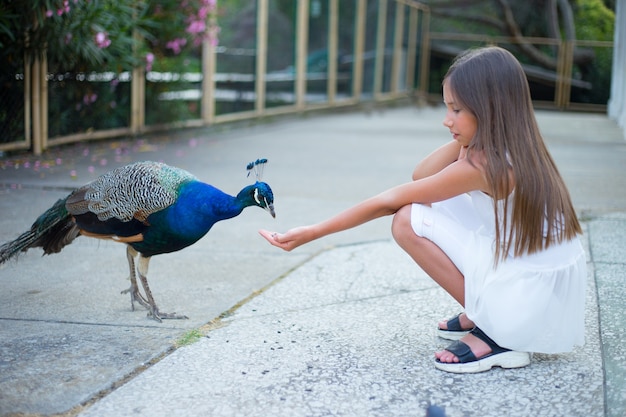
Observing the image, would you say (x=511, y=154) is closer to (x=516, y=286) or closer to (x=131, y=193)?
(x=516, y=286)

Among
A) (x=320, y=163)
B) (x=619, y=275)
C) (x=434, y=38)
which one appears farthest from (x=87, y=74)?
(x=434, y=38)

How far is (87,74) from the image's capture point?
8.93m

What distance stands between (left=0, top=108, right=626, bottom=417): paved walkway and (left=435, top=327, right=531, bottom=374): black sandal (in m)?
0.04

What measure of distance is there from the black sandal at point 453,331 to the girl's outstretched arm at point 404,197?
592 mm

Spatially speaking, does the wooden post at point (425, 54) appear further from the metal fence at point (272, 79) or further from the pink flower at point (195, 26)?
the pink flower at point (195, 26)

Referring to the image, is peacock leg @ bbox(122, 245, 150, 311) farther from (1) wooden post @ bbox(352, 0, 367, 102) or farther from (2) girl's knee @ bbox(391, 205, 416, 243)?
(1) wooden post @ bbox(352, 0, 367, 102)

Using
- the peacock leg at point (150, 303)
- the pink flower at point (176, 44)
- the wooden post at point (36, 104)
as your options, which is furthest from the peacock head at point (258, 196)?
the pink flower at point (176, 44)

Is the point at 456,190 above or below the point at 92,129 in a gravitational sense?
above

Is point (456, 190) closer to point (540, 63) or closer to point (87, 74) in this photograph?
point (87, 74)

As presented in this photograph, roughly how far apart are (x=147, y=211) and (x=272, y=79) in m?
10.5

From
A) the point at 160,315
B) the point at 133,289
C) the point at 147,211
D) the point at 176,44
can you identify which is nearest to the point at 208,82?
the point at 176,44

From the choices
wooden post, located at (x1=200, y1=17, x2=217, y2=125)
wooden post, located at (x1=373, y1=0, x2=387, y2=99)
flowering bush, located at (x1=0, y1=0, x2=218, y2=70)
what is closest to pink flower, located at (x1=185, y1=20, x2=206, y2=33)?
flowering bush, located at (x1=0, y1=0, x2=218, y2=70)

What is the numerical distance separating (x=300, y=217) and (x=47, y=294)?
2.34 meters

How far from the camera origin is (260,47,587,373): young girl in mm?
3021
